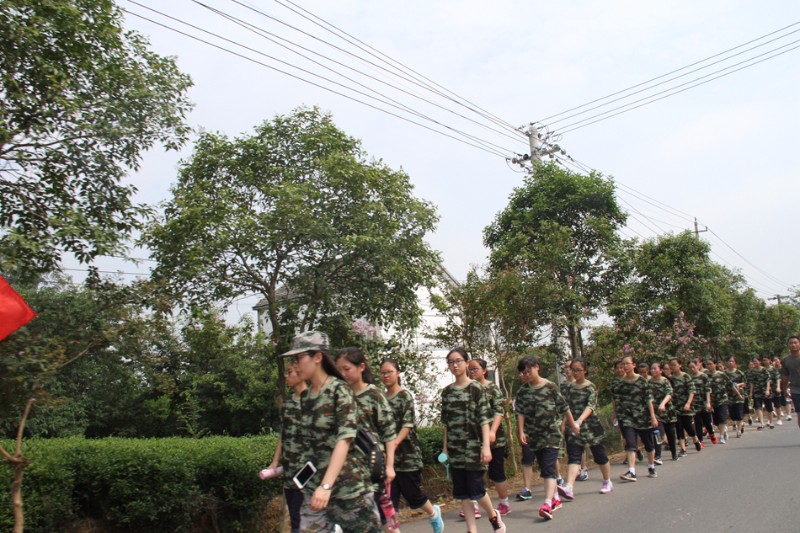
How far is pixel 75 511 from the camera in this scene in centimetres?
680

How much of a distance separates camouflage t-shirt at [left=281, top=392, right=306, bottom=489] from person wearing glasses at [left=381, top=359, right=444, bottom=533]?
1.96 meters

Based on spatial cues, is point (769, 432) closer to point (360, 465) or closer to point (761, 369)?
point (761, 369)

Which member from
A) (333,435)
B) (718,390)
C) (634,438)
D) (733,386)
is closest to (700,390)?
(718,390)

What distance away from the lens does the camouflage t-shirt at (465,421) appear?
21.9ft

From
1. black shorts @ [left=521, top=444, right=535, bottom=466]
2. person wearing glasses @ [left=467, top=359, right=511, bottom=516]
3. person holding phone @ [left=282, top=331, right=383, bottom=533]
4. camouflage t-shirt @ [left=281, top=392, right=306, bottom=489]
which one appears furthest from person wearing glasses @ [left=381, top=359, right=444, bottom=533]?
person holding phone @ [left=282, top=331, right=383, bottom=533]

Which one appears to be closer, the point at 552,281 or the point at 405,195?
the point at 405,195

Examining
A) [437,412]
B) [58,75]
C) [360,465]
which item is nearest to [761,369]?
[437,412]

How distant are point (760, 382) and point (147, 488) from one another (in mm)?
16129

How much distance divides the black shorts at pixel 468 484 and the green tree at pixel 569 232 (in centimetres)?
806

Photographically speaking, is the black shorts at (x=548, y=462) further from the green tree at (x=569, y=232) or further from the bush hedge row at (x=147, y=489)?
the green tree at (x=569, y=232)

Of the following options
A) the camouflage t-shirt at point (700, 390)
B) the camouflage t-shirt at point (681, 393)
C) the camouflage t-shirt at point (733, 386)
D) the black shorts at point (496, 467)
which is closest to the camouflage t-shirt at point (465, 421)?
the black shorts at point (496, 467)

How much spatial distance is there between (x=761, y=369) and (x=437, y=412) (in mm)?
11115

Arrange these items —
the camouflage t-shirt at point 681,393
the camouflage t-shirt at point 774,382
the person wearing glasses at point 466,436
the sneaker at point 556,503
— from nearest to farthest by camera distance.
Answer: the person wearing glasses at point 466,436 < the sneaker at point 556,503 < the camouflage t-shirt at point 681,393 < the camouflage t-shirt at point 774,382

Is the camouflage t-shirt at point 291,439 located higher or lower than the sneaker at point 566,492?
higher
